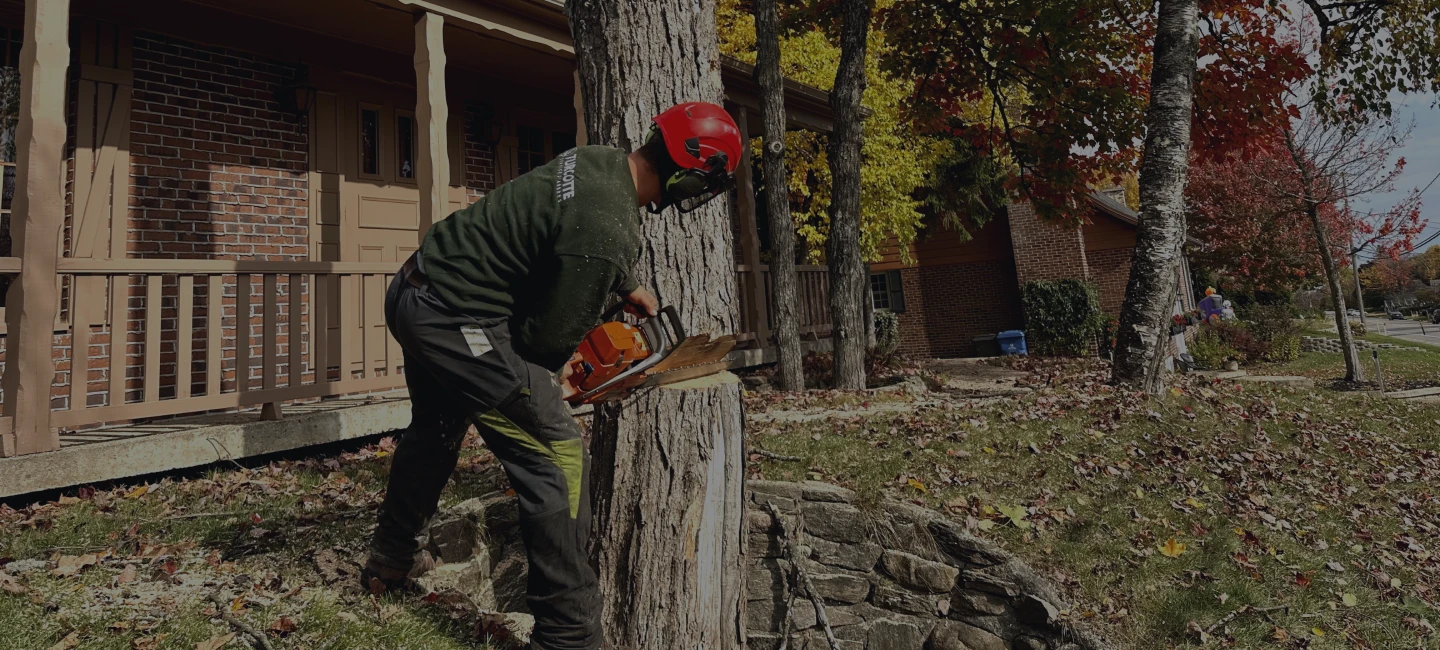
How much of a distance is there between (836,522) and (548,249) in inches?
98.2

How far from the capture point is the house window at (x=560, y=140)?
9203 millimetres

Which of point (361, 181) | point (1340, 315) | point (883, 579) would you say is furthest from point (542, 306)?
point (1340, 315)

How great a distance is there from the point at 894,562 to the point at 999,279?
18.5 m

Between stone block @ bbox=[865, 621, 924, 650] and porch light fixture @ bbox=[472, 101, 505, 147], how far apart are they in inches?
275

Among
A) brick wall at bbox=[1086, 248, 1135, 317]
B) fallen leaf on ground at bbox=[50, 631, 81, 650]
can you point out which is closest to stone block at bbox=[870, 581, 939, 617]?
fallen leaf on ground at bbox=[50, 631, 81, 650]

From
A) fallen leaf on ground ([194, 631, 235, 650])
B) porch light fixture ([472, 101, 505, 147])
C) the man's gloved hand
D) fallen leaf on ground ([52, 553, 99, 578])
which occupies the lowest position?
fallen leaf on ground ([194, 631, 235, 650])

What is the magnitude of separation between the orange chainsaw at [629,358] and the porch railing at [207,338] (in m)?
2.77

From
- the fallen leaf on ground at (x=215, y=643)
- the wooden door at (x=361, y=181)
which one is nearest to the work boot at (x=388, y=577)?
the fallen leaf on ground at (x=215, y=643)

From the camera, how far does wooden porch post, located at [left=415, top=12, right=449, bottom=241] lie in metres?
5.68

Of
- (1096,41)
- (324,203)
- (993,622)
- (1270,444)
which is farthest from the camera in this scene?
(1096,41)

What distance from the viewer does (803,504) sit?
4.02 m

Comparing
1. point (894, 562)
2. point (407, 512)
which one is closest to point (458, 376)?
point (407, 512)

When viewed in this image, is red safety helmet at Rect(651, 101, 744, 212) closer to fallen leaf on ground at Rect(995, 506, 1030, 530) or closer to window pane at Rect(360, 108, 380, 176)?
fallen leaf on ground at Rect(995, 506, 1030, 530)

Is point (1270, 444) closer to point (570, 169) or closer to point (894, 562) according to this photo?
point (894, 562)
